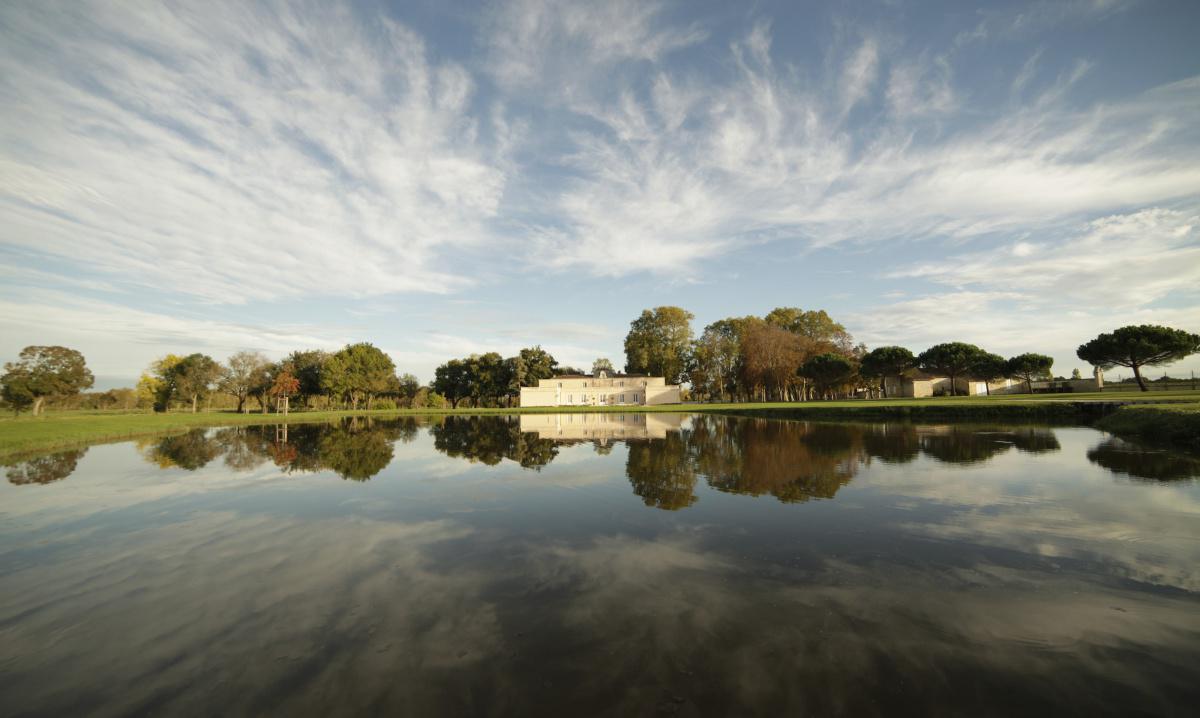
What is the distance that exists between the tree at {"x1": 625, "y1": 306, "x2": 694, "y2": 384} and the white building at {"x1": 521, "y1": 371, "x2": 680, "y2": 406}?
270cm

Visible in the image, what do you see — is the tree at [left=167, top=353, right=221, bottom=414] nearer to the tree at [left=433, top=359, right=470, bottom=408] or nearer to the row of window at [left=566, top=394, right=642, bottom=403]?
the tree at [left=433, top=359, right=470, bottom=408]

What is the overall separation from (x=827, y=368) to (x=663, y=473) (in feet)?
182

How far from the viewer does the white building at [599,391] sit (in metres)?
79.4

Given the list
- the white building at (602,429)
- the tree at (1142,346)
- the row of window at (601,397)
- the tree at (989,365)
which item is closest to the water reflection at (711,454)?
the white building at (602,429)

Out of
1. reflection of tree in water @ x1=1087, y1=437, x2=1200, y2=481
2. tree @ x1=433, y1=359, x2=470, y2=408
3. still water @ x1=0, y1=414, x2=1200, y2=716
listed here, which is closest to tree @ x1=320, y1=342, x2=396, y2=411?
tree @ x1=433, y1=359, x2=470, y2=408

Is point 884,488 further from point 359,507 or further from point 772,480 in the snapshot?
point 359,507

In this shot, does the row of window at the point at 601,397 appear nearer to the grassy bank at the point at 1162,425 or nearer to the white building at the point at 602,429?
the white building at the point at 602,429

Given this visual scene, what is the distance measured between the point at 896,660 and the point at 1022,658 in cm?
115

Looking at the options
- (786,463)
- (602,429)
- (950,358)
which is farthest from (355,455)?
(950,358)

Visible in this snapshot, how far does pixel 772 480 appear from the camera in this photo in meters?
12.4

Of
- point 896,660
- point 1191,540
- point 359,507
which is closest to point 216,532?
point 359,507

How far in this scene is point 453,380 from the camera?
84.2 meters

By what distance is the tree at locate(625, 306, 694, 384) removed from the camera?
79500mm

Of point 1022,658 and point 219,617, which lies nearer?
point 1022,658
